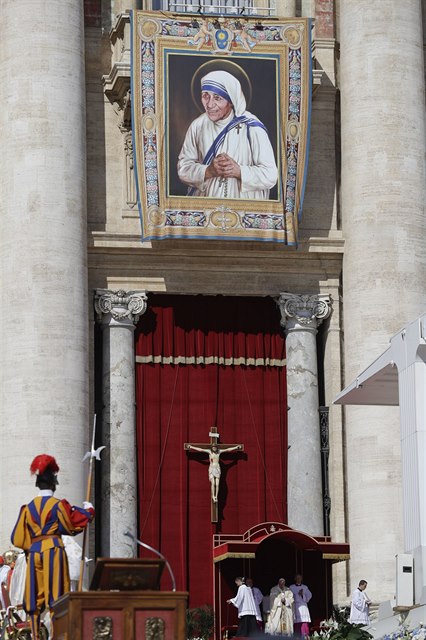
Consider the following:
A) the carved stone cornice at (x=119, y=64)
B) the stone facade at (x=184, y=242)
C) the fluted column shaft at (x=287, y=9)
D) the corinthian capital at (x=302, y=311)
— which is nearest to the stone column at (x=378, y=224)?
the stone facade at (x=184, y=242)

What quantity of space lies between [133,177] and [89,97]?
5.81 ft

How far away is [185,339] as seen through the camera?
32.9 metres

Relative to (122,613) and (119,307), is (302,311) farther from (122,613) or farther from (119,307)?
(122,613)

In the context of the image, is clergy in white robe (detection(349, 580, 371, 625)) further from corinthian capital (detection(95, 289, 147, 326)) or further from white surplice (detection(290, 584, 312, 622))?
corinthian capital (detection(95, 289, 147, 326))

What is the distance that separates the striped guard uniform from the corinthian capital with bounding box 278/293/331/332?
16.1 m

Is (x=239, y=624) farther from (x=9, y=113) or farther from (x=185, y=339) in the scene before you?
(x=9, y=113)

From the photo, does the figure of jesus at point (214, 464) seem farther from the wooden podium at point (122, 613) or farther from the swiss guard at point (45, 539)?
the wooden podium at point (122, 613)

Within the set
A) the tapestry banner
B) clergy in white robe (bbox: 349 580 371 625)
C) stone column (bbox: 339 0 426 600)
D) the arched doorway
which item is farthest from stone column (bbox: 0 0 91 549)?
clergy in white robe (bbox: 349 580 371 625)

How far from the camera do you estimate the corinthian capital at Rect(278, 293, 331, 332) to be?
32.9 m

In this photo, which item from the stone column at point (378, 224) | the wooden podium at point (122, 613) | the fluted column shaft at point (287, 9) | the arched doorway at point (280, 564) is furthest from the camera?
the fluted column shaft at point (287, 9)

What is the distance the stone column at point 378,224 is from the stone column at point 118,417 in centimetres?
376

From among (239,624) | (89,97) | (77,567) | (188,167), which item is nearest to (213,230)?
(188,167)

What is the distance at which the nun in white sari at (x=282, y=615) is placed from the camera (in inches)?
1110

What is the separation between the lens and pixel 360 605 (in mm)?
28344
